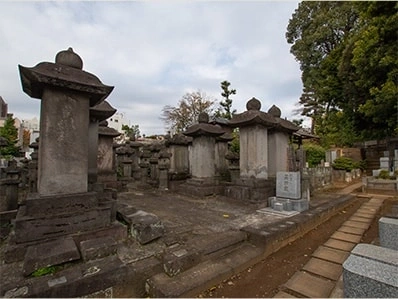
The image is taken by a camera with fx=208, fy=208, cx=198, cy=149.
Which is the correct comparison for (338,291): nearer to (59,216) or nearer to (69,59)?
(59,216)

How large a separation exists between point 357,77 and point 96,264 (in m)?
16.3

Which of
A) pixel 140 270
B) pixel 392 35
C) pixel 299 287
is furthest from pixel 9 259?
pixel 392 35

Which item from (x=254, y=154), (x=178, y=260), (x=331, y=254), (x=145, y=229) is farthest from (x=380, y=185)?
(x=145, y=229)

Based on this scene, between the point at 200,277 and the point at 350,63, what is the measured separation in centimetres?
1572

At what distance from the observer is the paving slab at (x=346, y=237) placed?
11.9ft

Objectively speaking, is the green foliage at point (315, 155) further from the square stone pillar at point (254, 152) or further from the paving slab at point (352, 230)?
the paving slab at point (352, 230)

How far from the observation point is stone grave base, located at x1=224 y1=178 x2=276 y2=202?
5.66 meters

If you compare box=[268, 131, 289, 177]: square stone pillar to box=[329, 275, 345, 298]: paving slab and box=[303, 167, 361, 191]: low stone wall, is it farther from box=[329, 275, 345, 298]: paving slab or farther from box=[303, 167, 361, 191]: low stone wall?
box=[329, 275, 345, 298]: paving slab

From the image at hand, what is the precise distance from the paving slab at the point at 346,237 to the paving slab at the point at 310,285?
1.65 m

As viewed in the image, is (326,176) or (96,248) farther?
(326,176)

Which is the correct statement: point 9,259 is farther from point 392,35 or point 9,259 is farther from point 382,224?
point 392,35

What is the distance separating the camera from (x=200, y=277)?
7.52 ft

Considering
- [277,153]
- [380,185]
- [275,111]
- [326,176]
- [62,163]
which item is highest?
[275,111]

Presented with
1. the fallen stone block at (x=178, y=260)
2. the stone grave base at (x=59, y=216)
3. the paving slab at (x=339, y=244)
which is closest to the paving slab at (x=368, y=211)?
the paving slab at (x=339, y=244)
